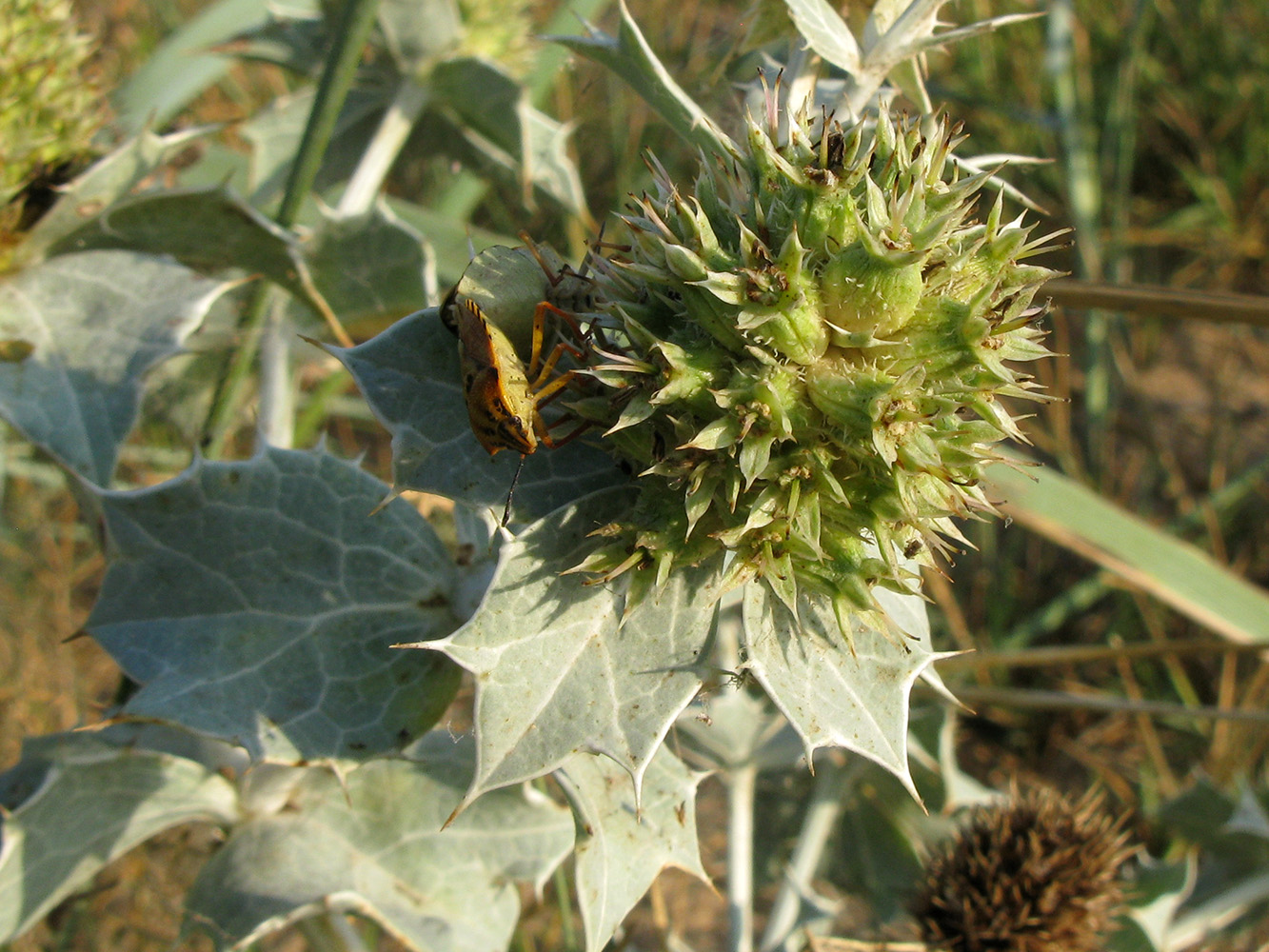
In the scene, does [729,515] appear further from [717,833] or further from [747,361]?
[717,833]

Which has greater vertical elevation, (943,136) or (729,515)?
(943,136)

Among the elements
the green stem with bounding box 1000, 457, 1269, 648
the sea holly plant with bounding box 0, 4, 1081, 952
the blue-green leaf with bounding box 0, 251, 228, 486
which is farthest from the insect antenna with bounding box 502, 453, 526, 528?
the green stem with bounding box 1000, 457, 1269, 648

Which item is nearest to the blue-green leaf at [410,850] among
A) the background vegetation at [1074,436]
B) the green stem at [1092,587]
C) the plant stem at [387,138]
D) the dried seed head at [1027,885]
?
the background vegetation at [1074,436]

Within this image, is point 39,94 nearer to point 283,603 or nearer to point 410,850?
point 283,603

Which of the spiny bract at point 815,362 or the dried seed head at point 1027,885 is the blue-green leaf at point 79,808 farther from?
the dried seed head at point 1027,885

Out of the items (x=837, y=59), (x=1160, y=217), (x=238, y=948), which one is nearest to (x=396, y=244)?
(x=837, y=59)

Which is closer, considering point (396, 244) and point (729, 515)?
point (729, 515)

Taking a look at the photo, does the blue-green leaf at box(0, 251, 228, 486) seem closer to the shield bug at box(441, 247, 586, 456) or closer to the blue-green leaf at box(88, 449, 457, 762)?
the blue-green leaf at box(88, 449, 457, 762)
